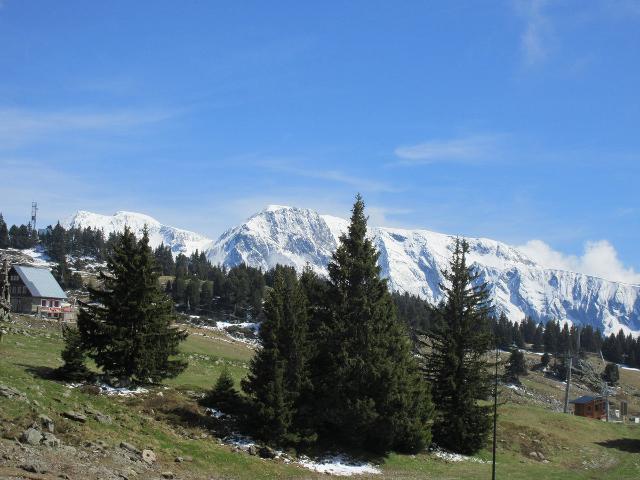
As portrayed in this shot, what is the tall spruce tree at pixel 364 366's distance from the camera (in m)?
39.0

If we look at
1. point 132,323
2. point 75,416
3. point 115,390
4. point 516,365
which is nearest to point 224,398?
point 115,390

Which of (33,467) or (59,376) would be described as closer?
(33,467)

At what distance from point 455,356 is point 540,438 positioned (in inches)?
525

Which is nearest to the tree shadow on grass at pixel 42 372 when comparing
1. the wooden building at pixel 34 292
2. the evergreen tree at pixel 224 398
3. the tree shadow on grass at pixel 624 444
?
the evergreen tree at pixel 224 398

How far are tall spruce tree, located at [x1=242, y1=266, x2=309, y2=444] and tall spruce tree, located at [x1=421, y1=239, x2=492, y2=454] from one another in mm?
10975

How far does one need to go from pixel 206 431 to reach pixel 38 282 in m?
88.7

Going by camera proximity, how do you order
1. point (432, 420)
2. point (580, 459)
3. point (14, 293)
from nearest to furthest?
point (432, 420)
point (580, 459)
point (14, 293)

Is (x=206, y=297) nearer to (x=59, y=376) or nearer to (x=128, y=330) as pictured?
(x=128, y=330)

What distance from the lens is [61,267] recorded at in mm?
163750

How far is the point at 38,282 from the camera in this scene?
113312 mm

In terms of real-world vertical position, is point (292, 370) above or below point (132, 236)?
below

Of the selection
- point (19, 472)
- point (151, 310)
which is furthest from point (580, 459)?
point (19, 472)

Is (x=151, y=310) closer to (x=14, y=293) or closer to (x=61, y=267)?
(x=14, y=293)

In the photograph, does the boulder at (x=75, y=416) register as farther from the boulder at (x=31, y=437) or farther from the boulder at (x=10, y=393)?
the boulder at (x=31, y=437)
